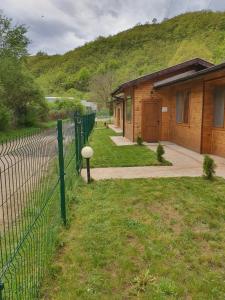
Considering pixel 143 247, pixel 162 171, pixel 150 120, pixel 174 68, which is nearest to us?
pixel 143 247

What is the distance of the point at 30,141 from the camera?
8.57 ft

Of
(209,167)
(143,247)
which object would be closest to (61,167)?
(143,247)

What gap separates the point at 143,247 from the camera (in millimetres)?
3668

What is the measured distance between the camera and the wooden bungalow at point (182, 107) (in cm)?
960

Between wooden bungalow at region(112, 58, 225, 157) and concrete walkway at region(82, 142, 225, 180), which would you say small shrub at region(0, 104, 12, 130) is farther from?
concrete walkway at region(82, 142, 225, 180)

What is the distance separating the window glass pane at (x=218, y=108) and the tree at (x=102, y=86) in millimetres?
53854

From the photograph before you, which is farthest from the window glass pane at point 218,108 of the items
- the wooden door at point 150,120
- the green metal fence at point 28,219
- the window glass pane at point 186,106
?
the green metal fence at point 28,219

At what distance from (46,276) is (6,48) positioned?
24.6m

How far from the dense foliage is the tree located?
3840 centimetres

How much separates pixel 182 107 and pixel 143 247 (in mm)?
9778

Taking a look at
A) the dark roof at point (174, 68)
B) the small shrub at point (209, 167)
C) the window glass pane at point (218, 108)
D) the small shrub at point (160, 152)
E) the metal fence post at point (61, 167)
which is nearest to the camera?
the metal fence post at point (61, 167)

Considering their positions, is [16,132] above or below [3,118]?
below

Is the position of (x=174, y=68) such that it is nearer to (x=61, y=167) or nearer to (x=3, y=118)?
(x=61, y=167)

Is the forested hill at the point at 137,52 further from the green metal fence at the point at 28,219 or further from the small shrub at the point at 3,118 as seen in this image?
the green metal fence at the point at 28,219
